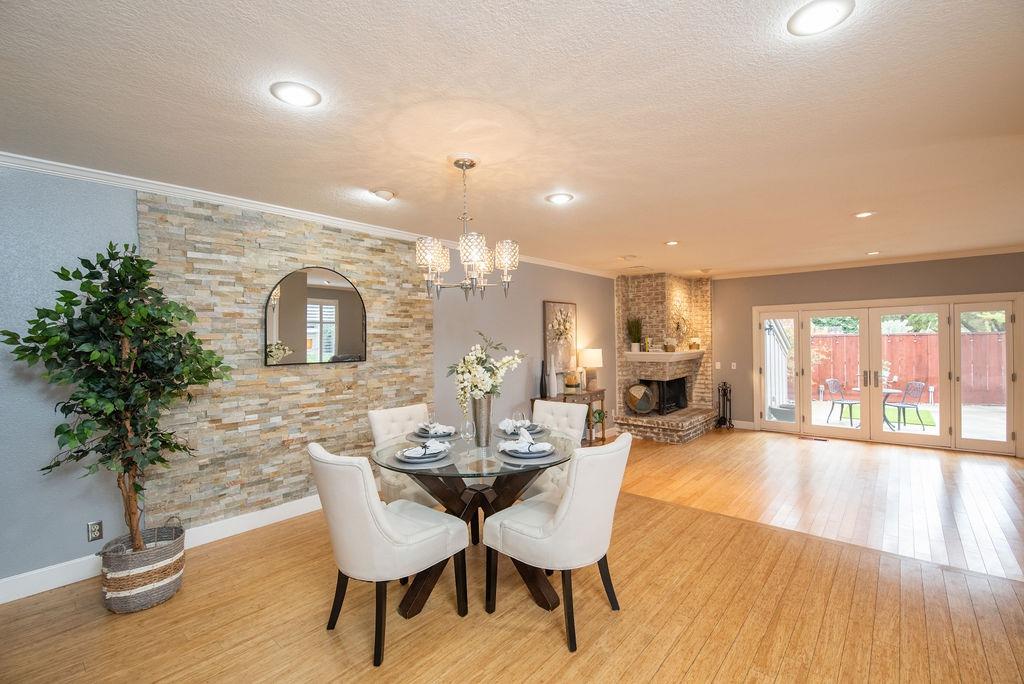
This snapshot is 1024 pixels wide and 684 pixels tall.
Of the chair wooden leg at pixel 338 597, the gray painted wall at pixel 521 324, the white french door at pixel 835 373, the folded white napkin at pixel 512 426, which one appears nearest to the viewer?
the chair wooden leg at pixel 338 597

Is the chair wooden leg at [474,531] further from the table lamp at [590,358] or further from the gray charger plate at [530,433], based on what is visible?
the table lamp at [590,358]

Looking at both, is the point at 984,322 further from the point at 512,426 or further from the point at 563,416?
the point at 512,426

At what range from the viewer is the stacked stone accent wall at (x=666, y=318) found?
7246 mm

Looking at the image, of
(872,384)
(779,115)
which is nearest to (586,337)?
(872,384)

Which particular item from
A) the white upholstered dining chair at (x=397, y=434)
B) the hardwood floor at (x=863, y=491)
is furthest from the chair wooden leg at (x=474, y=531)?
the hardwood floor at (x=863, y=491)

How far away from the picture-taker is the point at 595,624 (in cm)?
238

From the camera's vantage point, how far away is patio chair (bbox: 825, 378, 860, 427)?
673 cm

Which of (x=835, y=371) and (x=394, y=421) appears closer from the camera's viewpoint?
(x=394, y=421)

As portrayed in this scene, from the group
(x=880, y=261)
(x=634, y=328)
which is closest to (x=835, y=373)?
(x=880, y=261)

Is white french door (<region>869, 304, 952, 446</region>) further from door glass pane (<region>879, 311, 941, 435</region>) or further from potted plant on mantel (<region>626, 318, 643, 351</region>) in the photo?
potted plant on mantel (<region>626, 318, 643, 351</region>)

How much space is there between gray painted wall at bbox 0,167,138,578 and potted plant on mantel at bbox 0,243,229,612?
14 centimetres

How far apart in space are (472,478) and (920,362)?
6911mm

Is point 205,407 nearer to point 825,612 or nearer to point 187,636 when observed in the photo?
point 187,636

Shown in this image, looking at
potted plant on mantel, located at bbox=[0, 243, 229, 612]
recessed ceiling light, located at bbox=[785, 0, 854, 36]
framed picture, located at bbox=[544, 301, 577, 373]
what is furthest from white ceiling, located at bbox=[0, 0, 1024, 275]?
framed picture, located at bbox=[544, 301, 577, 373]
